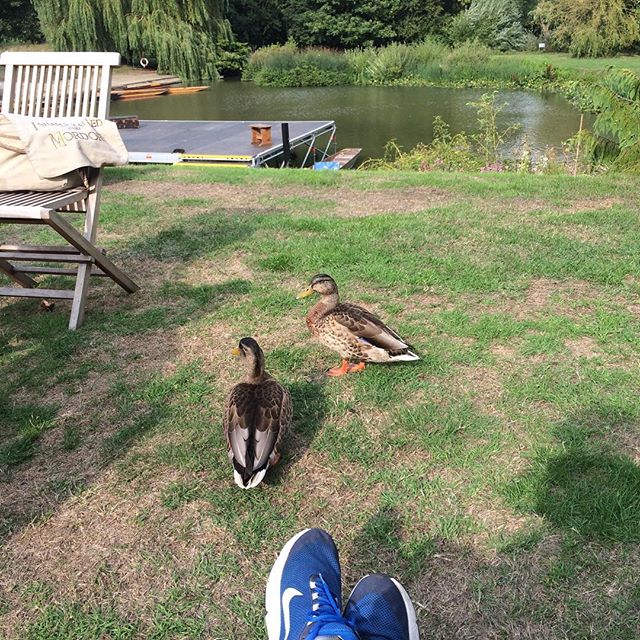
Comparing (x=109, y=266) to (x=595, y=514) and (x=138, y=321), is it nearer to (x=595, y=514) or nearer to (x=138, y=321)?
(x=138, y=321)

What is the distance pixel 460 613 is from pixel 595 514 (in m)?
0.70

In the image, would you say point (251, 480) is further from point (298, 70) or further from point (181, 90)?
point (298, 70)

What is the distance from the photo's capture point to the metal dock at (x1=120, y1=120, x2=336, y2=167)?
45.0ft

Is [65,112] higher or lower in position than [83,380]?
higher

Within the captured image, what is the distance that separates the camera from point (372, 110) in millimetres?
25641

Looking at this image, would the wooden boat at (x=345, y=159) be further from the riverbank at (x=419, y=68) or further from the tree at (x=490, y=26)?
the tree at (x=490, y=26)

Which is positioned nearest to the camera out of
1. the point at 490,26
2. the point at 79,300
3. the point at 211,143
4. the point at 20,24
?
the point at 79,300

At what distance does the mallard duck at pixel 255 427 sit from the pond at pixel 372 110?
14741 mm

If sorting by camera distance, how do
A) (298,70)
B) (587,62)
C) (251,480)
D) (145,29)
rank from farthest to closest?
(298,70), (587,62), (145,29), (251,480)

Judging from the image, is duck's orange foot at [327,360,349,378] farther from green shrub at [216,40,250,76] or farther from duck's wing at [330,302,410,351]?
green shrub at [216,40,250,76]

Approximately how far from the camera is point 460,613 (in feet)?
6.31

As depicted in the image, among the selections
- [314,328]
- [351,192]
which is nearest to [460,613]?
[314,328]

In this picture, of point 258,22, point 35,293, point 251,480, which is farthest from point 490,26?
point 251,480

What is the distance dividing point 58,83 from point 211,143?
1197 centimetres
